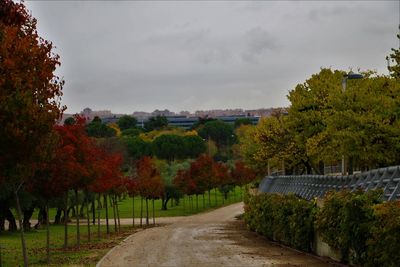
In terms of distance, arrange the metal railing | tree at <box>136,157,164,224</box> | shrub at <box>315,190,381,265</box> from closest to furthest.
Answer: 1. shrub at <box>315,190,381,265</box>
2. the metal railing
3. tree at <box>136,157,164,224</box>

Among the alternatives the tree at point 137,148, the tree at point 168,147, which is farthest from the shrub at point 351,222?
the tree at point 168,147

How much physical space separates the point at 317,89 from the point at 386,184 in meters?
18.2

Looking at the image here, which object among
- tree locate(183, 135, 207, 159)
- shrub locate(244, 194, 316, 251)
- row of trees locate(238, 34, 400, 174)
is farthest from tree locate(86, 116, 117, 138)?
shrub locate(244, 194, 316, 251)

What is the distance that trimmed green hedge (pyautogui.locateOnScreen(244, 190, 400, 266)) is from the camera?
13455 millimetres

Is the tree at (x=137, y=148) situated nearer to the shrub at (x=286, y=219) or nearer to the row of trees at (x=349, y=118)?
the row of trees at (x=349, y=118)

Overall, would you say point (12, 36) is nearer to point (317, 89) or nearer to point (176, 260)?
point (176, 260)

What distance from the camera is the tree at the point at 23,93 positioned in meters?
12.2

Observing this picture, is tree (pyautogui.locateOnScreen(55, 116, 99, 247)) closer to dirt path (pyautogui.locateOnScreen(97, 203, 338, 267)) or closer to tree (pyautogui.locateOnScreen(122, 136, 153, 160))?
dirt path (pyautogui.locateOnScreen(97, 203, 338, 267))

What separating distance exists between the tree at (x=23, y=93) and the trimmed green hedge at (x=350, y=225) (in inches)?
318

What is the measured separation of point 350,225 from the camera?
1631 centimetres

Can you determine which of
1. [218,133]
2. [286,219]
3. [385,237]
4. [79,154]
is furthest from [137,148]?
[385,237]

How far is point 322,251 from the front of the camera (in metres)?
21.3

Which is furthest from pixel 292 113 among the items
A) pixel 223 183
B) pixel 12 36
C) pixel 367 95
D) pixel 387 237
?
pixel 223 183

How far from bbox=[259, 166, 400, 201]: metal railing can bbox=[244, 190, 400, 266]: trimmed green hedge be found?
1128mm
